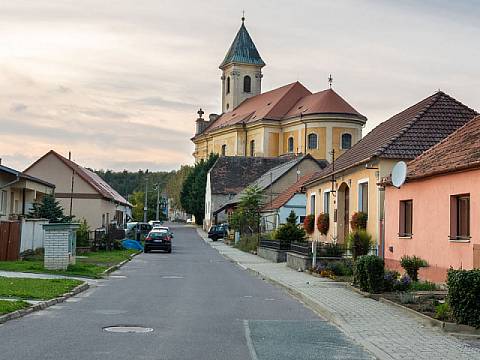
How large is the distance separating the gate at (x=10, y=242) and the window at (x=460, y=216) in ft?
56.9

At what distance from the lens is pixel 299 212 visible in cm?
5153

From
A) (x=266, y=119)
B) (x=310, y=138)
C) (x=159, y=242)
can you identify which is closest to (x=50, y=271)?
(x=159, y=242)

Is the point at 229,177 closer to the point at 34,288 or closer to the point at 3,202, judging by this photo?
the point at 3,202

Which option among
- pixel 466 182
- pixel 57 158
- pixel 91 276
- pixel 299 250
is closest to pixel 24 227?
pixel 91 276

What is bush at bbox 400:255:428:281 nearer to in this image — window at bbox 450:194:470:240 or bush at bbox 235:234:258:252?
window at bbox 450:194:470:240

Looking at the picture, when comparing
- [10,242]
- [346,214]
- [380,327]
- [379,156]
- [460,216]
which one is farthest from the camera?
[346,214]

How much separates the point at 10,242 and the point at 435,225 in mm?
16956

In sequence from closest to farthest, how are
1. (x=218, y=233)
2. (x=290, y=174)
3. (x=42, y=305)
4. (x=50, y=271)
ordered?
1. (x=42, y=305)
2. (x=50, y=271)
3. (x=290, y=174)
4. (x=218, y=233)

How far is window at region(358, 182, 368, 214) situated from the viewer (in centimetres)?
2848

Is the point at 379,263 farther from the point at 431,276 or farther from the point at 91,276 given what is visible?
the point at 91,276

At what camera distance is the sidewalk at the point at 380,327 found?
1041 cm

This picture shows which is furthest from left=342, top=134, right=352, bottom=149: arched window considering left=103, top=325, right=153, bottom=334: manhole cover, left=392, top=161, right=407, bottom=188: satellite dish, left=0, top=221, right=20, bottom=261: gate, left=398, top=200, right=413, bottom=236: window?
left=103, top=325, right=153, bottom=334: manhole cover

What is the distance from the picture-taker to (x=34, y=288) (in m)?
18.0

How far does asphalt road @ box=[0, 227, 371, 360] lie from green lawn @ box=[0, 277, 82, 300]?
0.63 metres
